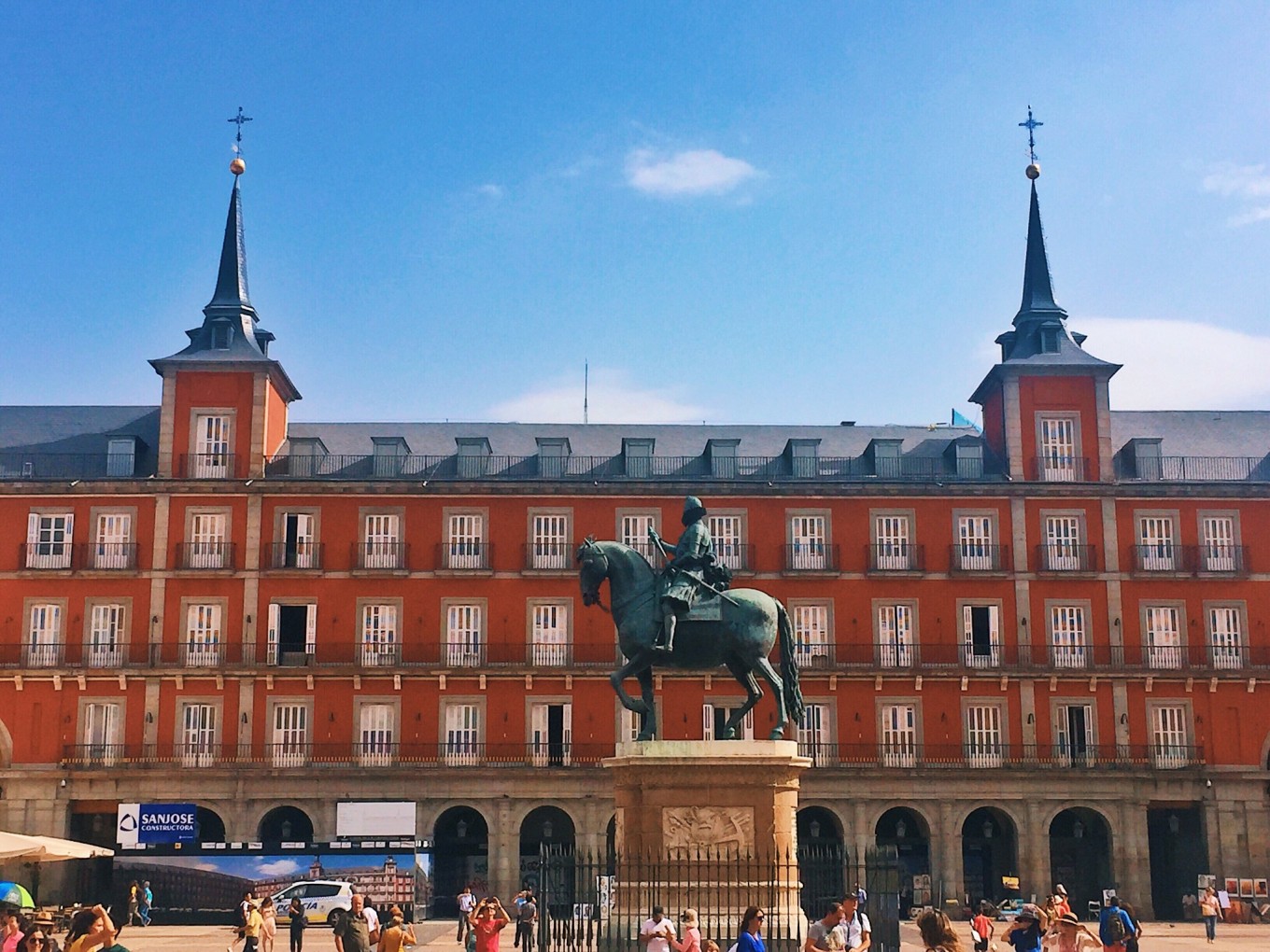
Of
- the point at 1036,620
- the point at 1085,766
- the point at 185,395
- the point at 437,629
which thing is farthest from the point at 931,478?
the point at 185,395

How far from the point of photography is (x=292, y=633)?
170 feet

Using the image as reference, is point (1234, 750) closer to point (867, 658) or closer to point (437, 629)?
point (867, 658)

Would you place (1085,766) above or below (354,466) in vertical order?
below

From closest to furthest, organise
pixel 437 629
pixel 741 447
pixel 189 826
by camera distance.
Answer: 1. pixel 189 826
2. pixel 437 629
3. pixel 741 447

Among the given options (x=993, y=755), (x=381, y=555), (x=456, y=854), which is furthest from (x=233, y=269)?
(x=993, y=755)

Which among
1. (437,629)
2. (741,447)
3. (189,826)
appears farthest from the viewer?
(741,447)

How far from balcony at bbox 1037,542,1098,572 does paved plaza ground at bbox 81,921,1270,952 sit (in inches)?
475

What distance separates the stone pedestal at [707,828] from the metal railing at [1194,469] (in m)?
37.4

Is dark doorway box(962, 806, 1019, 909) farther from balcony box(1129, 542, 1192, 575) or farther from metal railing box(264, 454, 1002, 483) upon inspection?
metal railing box(264, 454, 1002, 483)

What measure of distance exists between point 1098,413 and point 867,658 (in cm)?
1188

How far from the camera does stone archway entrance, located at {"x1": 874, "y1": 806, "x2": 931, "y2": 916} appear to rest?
51.1 meters

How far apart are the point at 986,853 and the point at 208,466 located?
29613mm

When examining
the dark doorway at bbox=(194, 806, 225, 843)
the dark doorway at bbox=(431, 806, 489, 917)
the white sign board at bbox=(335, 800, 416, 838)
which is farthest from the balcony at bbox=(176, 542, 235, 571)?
the dark doorway at bbox=(431, 806, 489, 917)

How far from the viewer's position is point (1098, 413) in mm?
54031
